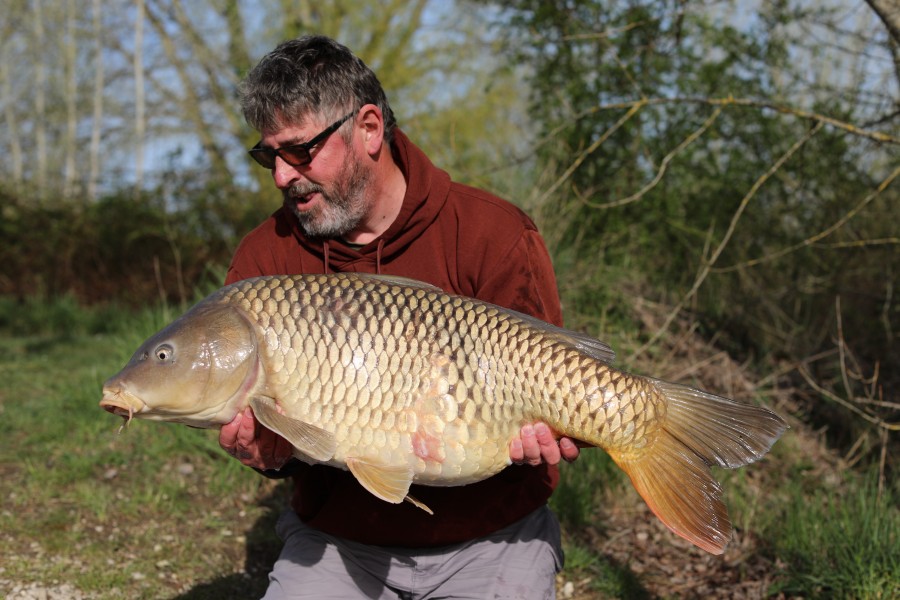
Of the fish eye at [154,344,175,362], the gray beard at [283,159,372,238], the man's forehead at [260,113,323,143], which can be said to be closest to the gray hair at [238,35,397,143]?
the man's forehead at [260,113,323,143]

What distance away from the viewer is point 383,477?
150 cm

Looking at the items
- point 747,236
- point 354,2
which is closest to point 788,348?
point 747,236

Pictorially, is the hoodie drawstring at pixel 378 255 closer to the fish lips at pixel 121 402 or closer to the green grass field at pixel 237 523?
the fish lips at pixel 121 402

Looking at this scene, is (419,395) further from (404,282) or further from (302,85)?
(302,85)

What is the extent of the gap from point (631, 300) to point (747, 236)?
789 mm

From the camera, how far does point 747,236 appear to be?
426 centimetres

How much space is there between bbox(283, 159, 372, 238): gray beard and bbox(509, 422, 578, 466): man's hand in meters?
0.62

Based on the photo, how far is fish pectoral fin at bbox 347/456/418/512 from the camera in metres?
1.49

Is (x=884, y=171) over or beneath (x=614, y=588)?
over

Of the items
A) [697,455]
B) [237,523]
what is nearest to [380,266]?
[697,455]

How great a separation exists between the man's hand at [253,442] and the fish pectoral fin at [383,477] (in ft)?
0.56

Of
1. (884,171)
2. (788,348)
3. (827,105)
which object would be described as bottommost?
(788,348)

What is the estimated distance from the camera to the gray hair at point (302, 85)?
1.83m

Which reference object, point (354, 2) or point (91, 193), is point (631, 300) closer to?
point (91, 193)
